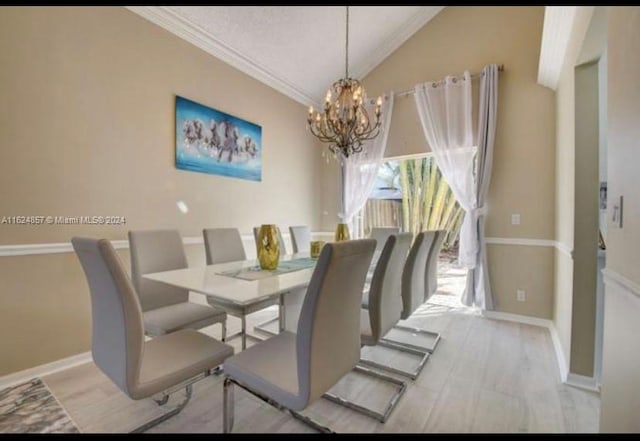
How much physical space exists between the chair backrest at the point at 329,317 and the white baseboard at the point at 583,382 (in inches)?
68.5

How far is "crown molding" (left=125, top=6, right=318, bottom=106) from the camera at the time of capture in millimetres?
2622

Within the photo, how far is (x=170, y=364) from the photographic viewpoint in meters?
1.29

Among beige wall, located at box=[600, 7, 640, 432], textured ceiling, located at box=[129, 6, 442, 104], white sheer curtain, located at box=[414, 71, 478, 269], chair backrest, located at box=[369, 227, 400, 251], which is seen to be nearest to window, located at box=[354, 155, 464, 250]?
white sheer curtain, located at box=[414, 71, 478, 269]

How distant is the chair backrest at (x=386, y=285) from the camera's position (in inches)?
63.9

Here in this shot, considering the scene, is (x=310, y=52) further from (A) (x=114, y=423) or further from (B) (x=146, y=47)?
(A) (x=114, y=423)

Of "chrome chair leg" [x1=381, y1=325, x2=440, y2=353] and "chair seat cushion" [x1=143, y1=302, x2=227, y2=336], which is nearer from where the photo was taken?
"chair seat cushion" [x1=143, y1=302, x2=227, y2=336]

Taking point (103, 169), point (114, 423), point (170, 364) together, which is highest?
point (103, 169)

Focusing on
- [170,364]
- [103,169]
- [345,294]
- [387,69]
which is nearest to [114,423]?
[170,364]

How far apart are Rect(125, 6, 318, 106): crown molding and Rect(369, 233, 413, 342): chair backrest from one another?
2913 millimetres

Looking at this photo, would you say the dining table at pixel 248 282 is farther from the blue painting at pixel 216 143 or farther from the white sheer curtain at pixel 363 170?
the white sheer curtain at pixel 363 170

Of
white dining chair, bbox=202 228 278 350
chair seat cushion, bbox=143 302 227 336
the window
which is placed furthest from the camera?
the window

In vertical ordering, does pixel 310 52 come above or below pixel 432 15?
below

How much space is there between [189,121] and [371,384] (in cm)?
287

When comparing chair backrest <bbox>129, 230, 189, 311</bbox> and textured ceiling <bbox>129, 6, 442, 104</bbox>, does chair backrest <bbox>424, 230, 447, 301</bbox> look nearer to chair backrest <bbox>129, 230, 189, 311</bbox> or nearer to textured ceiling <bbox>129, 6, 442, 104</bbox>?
chair backrest <bbox>129, 230, 189, 311</bbox>
